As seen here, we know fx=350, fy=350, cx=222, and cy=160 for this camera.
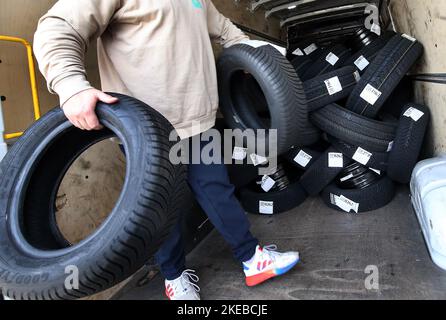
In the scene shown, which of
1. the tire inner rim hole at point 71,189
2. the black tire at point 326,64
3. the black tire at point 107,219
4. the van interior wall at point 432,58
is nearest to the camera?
the black tire at point 107,219

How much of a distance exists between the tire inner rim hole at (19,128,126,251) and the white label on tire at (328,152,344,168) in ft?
3.59

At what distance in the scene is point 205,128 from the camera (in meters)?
1.29

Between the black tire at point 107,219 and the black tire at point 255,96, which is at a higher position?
the black tire at point 107,219

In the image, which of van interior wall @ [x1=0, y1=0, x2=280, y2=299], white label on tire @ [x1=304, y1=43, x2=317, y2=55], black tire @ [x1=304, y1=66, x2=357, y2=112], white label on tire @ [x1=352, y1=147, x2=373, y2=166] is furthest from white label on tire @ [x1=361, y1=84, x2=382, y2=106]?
van interior wall @ [x1=0, y1=0, x2=280, y2=299]

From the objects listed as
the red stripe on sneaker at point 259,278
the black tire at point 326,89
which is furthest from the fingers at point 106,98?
the black tire at point 326,89

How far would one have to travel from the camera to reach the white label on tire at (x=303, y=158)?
2012mm

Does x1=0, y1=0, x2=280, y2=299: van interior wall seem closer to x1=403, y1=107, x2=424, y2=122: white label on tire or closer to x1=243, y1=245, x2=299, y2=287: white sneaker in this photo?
x1=243, y1=245, x2=299, y2=287: white sneaker

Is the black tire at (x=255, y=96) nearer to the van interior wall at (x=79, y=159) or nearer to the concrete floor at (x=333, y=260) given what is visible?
the concrete floor at (x=333, y=260)

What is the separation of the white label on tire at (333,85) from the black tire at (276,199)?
549mm

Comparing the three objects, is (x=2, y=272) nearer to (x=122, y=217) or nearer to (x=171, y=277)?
(x=122, y=217)

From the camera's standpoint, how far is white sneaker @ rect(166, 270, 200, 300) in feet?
4.42

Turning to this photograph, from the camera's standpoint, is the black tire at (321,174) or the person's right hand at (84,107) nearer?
the person's right hand at (84,107)

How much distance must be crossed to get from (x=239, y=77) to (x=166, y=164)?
0.83 m
